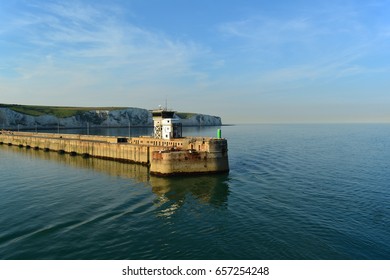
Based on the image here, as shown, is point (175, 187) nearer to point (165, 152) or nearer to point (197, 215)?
point (165, 152)

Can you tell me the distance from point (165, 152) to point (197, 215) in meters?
18.9

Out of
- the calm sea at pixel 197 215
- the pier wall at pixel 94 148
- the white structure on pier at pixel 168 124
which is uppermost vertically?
the white structure on pier at pixel 168 124

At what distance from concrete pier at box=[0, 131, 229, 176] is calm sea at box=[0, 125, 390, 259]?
2.28m

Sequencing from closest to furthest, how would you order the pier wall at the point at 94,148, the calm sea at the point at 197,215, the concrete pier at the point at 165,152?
the calm sea at the point at 197,215 < the concrete pier at the point at 165,152 < the pier wall at the point at 94,148

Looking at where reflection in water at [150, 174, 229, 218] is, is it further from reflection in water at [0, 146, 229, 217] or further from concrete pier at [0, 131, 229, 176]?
concrete pier at [0, 131, 229, 176]

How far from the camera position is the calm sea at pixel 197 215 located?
20688mm

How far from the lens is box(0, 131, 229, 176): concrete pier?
45.2 m

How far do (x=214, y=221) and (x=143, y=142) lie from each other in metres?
43.0

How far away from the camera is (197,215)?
28.3m

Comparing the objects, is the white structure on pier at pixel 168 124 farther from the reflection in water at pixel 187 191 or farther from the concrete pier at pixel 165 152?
the reflection in water at pixel 187 191

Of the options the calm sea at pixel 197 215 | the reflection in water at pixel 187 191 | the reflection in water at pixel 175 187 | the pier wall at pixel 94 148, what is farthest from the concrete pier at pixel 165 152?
the calm sea at pixel 197 215

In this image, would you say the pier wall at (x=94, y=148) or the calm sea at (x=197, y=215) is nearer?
the calm sea at (x=197, y=215)

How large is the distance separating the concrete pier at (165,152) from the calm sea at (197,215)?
7.49 feet
